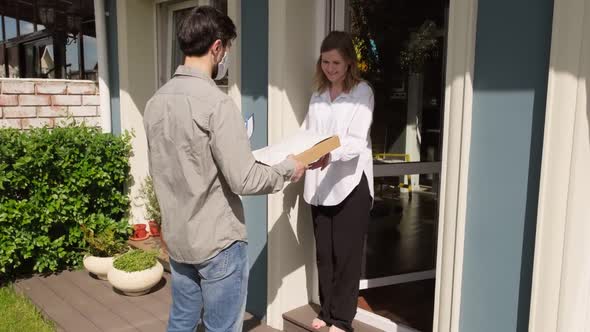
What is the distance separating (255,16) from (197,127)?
5.47 ft

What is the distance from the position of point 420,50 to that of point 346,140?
Answer: 139cm

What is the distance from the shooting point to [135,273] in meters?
3.77

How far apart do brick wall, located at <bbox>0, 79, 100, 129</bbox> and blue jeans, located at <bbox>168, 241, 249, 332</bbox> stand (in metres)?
3.06

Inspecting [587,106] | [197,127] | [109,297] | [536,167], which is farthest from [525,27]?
[109,297]

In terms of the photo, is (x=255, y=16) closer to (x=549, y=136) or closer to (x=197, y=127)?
(x=197, y=127)

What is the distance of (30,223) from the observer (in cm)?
409

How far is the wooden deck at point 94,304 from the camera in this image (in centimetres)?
335

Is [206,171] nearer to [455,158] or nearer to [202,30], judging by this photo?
[202,30]

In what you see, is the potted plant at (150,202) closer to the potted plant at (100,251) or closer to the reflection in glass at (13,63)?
the potted plant at (100,251)

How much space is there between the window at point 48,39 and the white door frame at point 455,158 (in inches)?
169

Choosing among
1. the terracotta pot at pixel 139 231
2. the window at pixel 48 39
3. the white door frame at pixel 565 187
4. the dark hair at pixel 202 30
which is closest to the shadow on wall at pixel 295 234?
the dark hair at pixel 202 30

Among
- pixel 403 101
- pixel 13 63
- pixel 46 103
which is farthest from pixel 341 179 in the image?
pixel 13 63

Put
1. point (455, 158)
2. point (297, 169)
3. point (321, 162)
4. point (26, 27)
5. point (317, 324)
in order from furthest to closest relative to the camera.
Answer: point (26, 27) → point (317, 324) → point (321, 162) → point (455, 158) → point (297, 169)

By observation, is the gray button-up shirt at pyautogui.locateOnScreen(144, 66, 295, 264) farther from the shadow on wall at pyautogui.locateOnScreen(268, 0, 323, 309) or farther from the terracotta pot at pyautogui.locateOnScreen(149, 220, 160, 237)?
the terracotta pot at pyautogui.locateOnScreen(149, 220, 160, 237)
